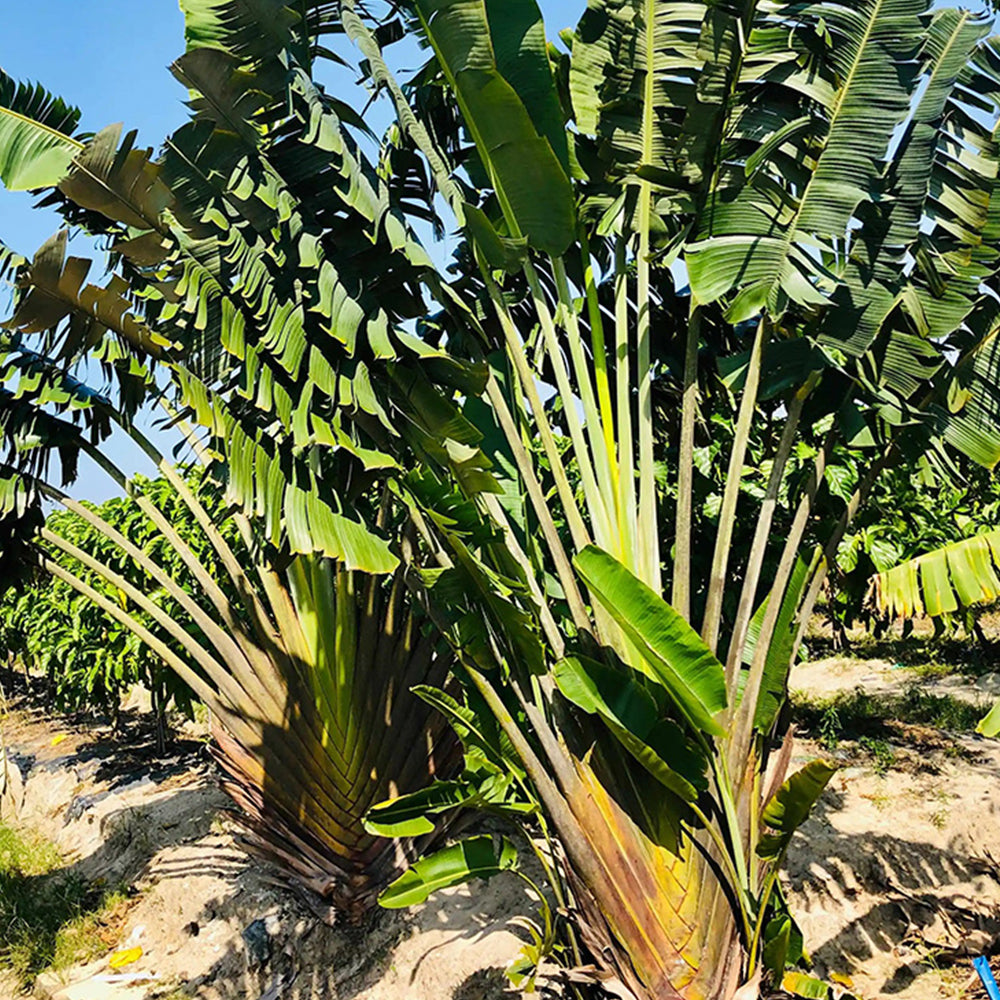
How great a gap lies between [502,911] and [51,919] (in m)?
3.81

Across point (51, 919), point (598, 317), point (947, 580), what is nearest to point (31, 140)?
point (598, 317)

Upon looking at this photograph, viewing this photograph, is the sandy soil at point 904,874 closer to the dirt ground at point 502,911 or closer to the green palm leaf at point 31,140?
the dirt ground at point 502,911

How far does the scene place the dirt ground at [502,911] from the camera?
4.12 meters

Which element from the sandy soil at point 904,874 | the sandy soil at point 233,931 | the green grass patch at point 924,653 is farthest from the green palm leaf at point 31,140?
the green grass patch at point 924,653

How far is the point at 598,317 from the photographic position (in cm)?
404

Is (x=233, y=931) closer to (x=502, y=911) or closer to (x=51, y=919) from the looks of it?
(x=502, y=911)

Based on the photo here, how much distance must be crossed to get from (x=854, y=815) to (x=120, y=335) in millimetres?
5137

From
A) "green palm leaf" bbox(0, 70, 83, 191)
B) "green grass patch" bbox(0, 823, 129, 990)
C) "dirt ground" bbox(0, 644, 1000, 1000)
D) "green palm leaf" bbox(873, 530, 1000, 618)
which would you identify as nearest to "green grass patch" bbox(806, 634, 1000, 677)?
A: "dirt ground" bbox(0, 644, 1000, 1000)

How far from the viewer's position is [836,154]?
353 cm

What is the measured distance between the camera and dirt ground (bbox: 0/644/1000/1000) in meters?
4.12

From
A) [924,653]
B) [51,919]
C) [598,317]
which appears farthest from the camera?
[924,653]

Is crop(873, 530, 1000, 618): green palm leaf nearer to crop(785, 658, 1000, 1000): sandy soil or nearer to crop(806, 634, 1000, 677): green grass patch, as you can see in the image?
crop(785, 658, 1000, 1000): sandy soil

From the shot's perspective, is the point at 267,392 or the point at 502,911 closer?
the point at 267,392

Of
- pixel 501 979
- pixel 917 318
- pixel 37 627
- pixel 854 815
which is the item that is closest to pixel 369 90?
pixel 917 318
